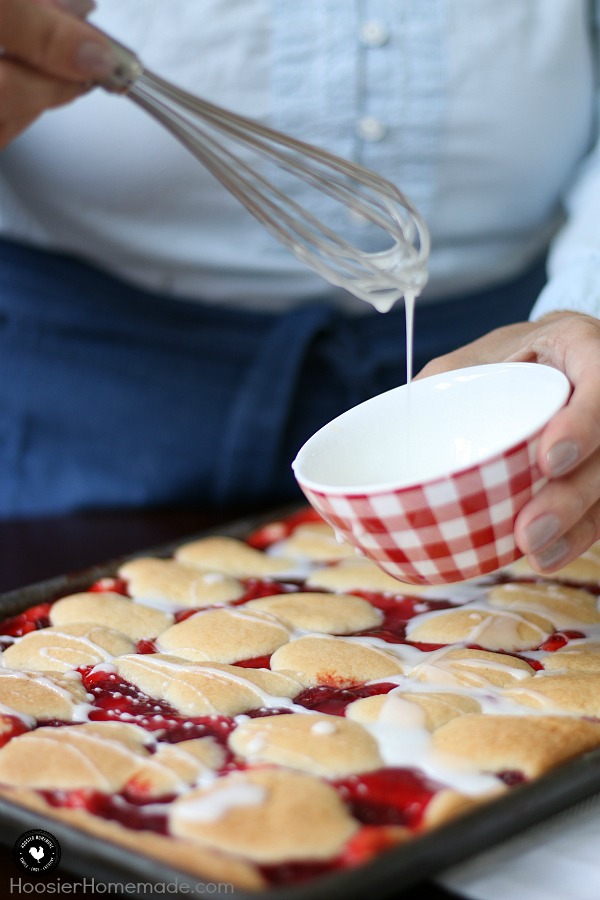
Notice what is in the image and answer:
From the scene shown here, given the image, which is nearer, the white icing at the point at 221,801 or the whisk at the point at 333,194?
the white icing at the point at 221,801

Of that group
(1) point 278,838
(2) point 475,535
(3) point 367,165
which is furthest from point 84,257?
(1) point 278,838

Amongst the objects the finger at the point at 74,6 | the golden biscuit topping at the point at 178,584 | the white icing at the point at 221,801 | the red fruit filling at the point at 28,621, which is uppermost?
the finger at the point at 74,6

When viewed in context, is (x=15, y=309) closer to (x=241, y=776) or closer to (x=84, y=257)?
→ (x=84, y=257)

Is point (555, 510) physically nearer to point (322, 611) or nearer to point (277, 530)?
point (322, 611)

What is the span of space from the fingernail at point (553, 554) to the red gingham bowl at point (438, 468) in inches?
0.8

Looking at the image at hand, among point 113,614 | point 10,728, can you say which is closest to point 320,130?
point 113,614

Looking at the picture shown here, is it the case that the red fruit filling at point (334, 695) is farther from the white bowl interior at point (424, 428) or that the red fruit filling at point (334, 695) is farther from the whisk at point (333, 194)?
the whisk at point (333, 194)

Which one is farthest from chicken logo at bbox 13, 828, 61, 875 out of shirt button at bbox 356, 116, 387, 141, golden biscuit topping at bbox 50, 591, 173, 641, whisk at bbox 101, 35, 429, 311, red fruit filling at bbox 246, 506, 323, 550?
shirt button at bbox 356, 116, 387, 141

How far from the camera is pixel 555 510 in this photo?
0.59 meters

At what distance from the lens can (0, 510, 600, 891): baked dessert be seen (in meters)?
0.48

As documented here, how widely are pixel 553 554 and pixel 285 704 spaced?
18 cm

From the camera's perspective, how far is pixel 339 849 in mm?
457

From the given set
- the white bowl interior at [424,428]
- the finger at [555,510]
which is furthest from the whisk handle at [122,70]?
the finger at [555,510]

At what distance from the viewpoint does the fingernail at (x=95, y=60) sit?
0.64 metres
